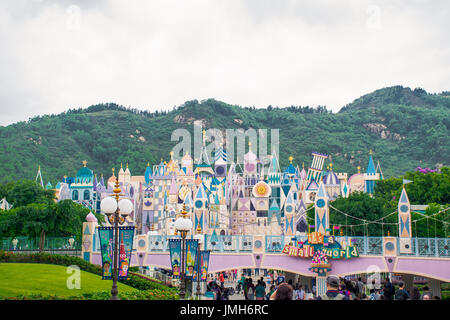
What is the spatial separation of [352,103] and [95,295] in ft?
583

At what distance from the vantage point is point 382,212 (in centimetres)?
4997

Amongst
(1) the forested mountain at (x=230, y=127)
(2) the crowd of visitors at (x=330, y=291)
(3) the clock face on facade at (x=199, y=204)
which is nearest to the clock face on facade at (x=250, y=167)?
(3) the clock face on facade at (x=199, y=204)

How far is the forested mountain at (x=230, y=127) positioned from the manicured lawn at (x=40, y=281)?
262 ft

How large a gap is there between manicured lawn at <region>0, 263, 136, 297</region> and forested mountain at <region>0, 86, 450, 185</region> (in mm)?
79913

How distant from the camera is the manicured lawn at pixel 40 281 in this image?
18.0m

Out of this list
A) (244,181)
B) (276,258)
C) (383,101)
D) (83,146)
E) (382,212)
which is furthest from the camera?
(383,101)

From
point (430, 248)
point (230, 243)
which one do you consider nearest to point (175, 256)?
point (230, 243)

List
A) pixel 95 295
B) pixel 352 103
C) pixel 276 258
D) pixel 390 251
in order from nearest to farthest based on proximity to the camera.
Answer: pixel 95 295, pixel 390 251, pixel 276 258, pixel 352 103

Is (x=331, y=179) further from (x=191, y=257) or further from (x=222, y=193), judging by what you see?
(x=191, y=257)

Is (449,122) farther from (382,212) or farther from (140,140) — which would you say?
(382,212)

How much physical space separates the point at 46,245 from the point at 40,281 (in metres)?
17.2

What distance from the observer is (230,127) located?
142000 millimetres

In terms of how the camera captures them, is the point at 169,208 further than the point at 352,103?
No

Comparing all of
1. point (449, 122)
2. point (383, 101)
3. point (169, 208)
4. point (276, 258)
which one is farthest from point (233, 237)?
point (383, 101)
